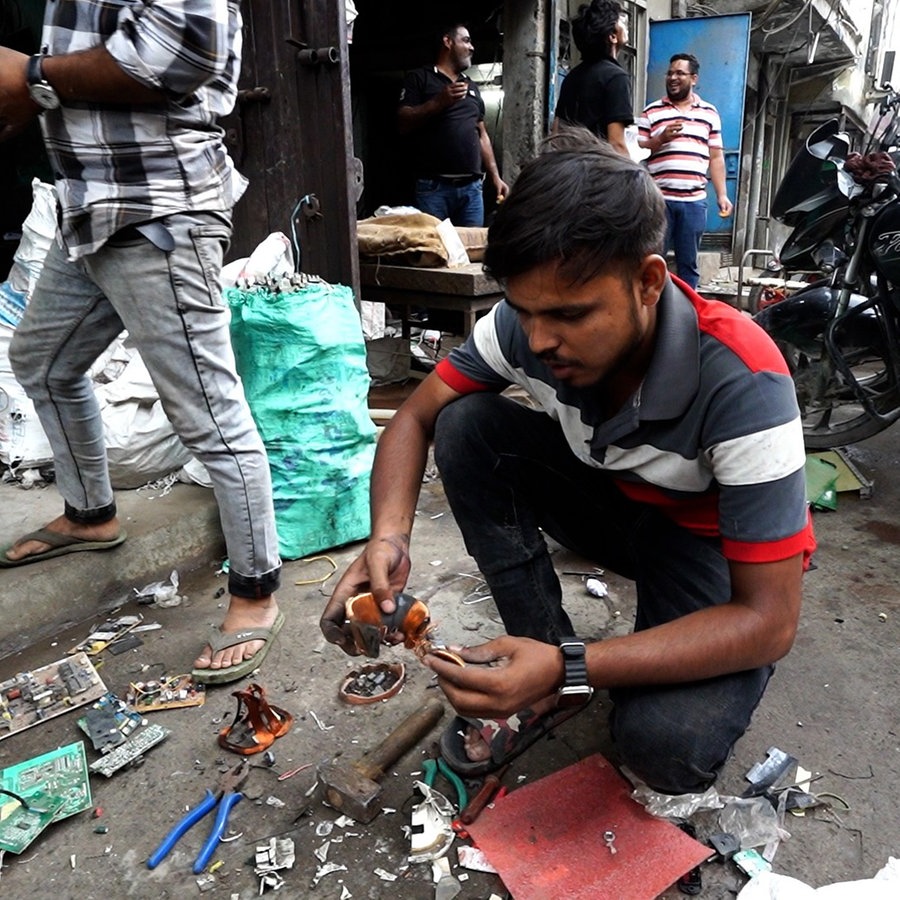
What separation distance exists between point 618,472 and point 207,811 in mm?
1196

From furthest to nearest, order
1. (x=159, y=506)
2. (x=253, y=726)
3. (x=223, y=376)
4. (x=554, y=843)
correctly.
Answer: (x=159, y=506)
(x=223, y=376)
(x=253, y=726)
(x=554, y=843)

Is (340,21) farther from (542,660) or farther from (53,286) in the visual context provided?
(542,660)

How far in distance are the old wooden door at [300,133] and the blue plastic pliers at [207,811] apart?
A: 2.15 meters

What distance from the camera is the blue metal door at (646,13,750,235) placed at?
7.92 metres

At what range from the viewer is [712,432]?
1315 mm

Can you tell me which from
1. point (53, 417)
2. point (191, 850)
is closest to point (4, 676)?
point (53, 417)

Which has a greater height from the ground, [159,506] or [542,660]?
[542,660]

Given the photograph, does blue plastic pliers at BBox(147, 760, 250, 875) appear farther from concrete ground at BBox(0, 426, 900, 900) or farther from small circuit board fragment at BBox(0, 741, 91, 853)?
small circuit board fragment at BBox(0, 741, 91, 853)

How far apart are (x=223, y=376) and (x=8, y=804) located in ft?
3.69

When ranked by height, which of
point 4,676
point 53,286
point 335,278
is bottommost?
point 4,676

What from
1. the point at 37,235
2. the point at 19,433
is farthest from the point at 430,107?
the point at 19,433

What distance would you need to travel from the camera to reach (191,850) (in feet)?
5.08

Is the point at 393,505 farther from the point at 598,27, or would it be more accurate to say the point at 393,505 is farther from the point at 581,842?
the point at 598,27

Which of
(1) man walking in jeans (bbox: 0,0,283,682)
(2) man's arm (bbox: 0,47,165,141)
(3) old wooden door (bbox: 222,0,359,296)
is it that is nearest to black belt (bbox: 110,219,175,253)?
(1) man walking in jeans (bbox: 0,0,283,682)
